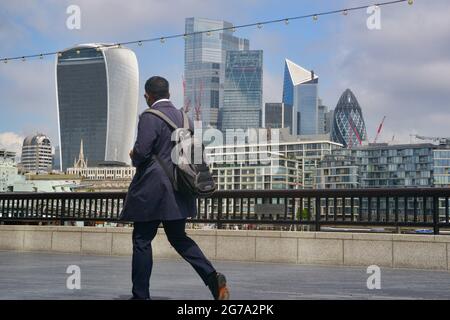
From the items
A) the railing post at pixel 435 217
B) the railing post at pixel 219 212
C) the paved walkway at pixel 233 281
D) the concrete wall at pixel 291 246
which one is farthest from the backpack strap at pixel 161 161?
the railing post at pixel 219 212

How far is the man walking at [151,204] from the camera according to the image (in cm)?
617

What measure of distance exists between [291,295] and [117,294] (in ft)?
5.81

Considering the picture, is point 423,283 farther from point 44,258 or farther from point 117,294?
point 44,258

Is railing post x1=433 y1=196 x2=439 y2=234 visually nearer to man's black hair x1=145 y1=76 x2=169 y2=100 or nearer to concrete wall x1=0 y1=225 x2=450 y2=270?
concrete wall x1=0 y1=225 x2=450 y2=270

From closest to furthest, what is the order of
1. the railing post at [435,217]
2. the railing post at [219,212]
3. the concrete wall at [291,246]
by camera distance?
the concrete wall at [291,246], the railing post at [435,217], the railing post at [219,212]

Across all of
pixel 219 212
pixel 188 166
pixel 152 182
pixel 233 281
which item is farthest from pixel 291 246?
pixel 152 182

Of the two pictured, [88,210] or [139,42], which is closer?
[88,210]

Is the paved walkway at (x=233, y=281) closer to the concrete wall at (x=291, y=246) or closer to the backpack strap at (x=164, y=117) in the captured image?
the concrete wall at (x=291, y=246)

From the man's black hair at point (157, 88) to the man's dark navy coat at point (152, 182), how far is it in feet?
1.11

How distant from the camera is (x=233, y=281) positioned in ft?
28.6

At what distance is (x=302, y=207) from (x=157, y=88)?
674 centimetres

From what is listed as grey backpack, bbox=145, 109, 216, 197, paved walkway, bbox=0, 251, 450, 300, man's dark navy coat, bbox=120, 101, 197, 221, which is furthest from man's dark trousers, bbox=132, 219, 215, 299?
paved walkway, bbox=0, 251, 450, 300
